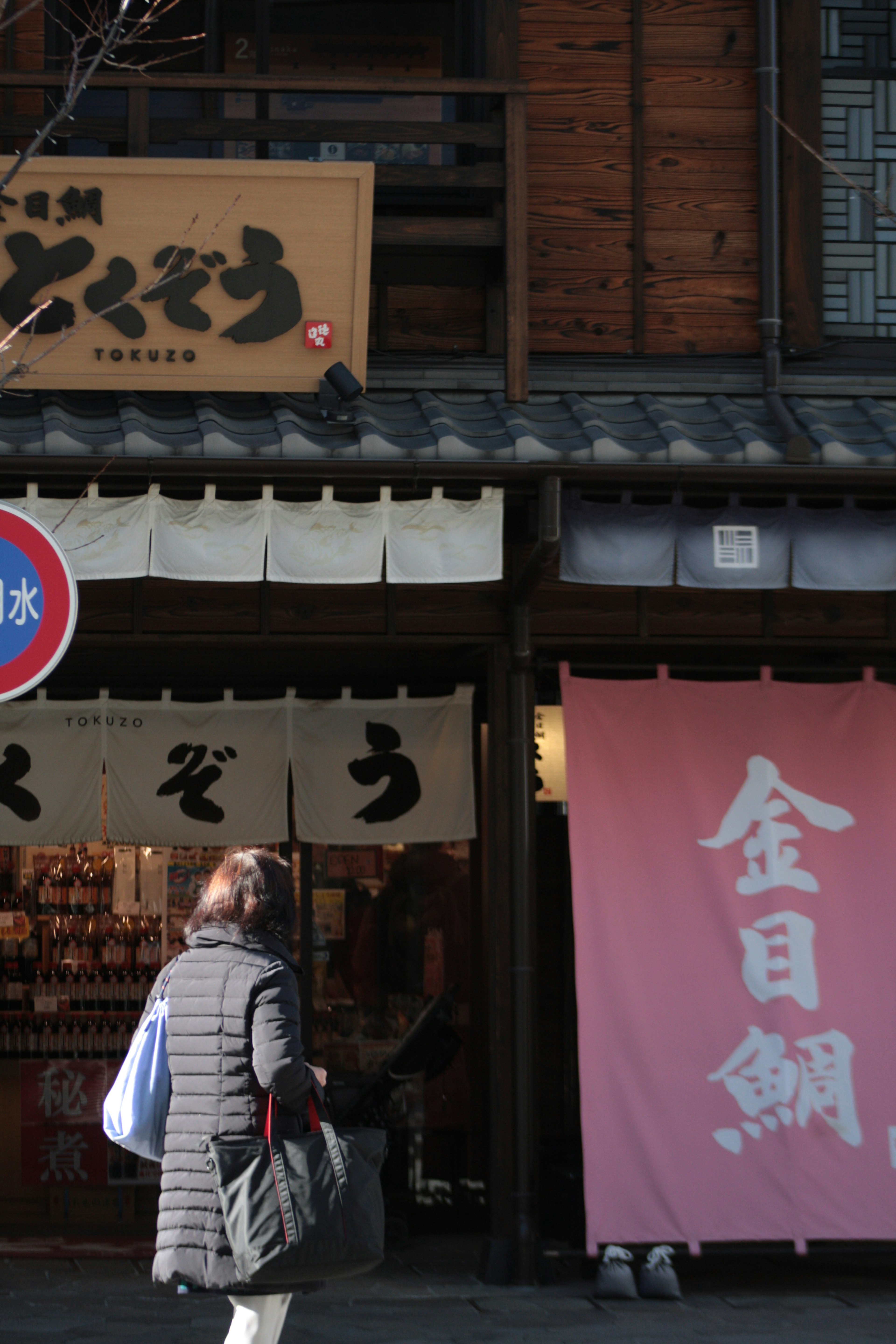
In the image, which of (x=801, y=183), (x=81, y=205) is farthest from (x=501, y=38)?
(x=81, y=205)

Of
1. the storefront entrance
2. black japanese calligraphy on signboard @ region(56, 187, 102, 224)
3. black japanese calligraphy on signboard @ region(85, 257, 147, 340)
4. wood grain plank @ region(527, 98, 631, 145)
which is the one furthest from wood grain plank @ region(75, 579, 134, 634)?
wood grain plank @ region(527, 98, 631, 145)

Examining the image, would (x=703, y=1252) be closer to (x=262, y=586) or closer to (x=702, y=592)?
(x=702, y=592)

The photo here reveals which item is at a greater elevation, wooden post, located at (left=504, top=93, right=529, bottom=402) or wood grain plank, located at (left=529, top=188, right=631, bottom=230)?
wood grain plank, located at (left=529, top=188, right=631, bottom=230)

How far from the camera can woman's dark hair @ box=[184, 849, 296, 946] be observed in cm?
507

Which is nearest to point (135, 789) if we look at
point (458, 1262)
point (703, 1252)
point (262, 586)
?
point (262, 586)

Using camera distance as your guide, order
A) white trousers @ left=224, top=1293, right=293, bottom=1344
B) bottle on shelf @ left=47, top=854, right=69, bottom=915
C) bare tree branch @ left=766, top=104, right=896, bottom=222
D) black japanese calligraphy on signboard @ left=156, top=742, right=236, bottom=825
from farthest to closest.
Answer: bottle on shelf @ left=47, top=854, right=69, bottom=915, black japanese calligraphy on signboard @ left=156, top=742, right=236, bottom=825, bare tree branch @ left=766, top=104, right=896, bottom=222, white trousers @ left=224, top=1293, right=293, bottom=1344

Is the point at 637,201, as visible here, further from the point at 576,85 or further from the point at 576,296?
the point at 576,85

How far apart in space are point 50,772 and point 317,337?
11.1 ft

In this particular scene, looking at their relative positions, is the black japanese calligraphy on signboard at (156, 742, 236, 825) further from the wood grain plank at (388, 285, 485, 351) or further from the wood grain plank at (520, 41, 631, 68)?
the wood grain plank at (520, 41, 631, 68)

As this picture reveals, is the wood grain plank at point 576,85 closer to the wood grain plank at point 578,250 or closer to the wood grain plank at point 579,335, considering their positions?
the wood grain plank at point 578,250

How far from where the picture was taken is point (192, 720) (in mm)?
9188

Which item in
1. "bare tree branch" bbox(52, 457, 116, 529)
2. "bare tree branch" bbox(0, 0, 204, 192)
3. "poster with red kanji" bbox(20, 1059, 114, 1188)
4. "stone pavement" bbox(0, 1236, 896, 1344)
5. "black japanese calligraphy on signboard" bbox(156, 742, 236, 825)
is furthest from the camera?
"poster with red kanji" bbox(20, 1059, 114, 1188)

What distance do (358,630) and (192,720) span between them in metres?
1.39

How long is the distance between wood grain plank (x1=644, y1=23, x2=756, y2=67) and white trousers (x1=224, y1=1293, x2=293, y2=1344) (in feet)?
27.0
